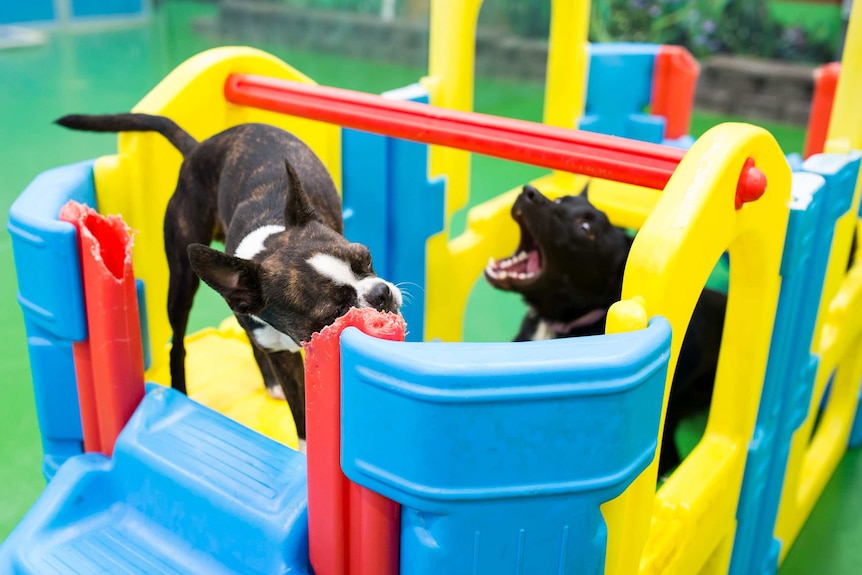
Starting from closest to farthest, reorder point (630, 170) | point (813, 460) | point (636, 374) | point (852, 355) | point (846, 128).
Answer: point (636, 374) → point (630, 170) → point (846, 128) → point (813, 460) → point (852, 355)

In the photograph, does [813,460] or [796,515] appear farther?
[813,460]

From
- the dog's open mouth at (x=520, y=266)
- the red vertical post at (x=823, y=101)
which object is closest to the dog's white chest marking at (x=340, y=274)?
the dog's open mouth at (x=520, y=266)

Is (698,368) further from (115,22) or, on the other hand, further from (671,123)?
(115,22)

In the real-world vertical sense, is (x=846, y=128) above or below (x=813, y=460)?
above

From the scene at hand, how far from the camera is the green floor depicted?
2016 millimetres

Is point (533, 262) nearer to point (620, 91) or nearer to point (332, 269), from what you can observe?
point (332, 269)

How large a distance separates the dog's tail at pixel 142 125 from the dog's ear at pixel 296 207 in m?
0.40

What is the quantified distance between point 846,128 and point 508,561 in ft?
4.88

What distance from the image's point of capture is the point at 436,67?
229cm

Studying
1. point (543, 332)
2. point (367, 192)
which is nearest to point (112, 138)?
point (367, 192)

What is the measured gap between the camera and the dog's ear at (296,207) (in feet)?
4.59

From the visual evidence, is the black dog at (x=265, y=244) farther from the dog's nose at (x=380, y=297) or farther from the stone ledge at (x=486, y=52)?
the stone ledge at (x=486, y=52)

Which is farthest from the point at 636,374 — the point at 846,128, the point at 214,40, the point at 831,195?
the point at 214,40

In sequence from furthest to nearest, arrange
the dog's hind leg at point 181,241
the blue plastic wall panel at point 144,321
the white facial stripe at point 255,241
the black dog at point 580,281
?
1. the black dog at point 580,281
2. the blue plastic wall panel at point 144,321
3. the dog's hind leg at point 181,241
4. the white facial stripe at point 255,241
